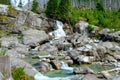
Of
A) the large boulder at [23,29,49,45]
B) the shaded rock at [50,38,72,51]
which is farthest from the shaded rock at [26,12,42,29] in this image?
the shaded rock at [50,38,72,51]

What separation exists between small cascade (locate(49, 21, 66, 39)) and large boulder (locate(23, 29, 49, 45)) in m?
4.85

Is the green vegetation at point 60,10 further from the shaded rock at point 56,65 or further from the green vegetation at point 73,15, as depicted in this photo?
the shaded rock at point 56,65

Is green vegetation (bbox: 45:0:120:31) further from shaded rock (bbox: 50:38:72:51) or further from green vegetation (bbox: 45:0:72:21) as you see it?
shaded rock (bbox: 50:38:72:51)

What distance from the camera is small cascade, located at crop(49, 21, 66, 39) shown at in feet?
216

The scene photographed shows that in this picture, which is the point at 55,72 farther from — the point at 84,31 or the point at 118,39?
the point at 84,31

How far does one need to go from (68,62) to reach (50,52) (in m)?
10.9

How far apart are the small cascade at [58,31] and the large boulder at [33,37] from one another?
191 inches

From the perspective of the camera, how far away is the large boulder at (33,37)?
187ft

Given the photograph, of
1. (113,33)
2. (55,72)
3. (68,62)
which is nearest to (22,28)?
(113,33)

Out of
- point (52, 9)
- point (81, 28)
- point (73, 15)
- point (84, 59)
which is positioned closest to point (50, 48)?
point (84, 59)

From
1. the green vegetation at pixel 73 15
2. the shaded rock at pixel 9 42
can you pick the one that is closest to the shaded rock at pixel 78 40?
the shaded rock at pixel 9 42

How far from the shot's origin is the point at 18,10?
69562 millimetres

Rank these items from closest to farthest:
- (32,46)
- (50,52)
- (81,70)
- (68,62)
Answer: (81,70) < (68,62) < (50,52) < (32,46)

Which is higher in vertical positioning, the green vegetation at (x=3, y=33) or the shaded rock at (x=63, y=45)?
the green vegetation at (x=3, y=33)
